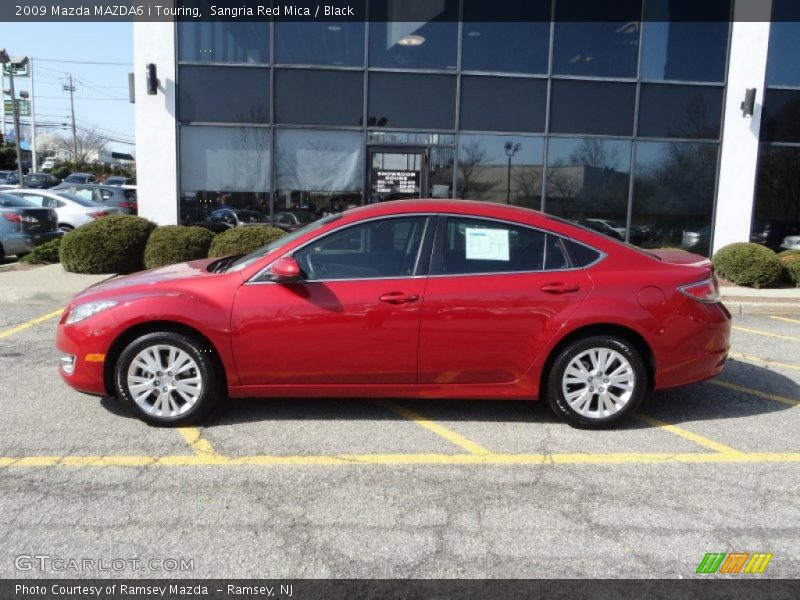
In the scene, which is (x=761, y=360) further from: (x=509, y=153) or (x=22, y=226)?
(x=22, y=226)

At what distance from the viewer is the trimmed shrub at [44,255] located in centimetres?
1244

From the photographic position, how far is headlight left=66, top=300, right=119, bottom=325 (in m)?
4.52

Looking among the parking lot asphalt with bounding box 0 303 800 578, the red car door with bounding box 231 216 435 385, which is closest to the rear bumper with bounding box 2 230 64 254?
the parking lot asphalt with bounding box 0 303 800 578

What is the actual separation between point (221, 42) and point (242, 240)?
426 cm

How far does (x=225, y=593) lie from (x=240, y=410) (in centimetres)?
229

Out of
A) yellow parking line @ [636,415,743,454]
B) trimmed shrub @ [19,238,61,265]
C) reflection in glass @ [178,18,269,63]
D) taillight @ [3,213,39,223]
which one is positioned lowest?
yellow parking line @ [636,415,743,454]

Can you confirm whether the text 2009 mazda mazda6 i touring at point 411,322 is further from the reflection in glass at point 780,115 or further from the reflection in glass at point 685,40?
the reflection in glass at point 780,115

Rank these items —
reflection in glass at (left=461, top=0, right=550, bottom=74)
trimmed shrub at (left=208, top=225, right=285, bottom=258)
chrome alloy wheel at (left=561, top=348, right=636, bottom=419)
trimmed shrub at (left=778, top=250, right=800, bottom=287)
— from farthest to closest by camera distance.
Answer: reflection in glass at (left=461, top=0, right=550, bottom=74), trimmed shrub at (left=778, top=250, right=800, bottom=287), trimmed shrub at (left=208, top=225, right=285, bottom=258), chrome alloy wheel at (left=561, top=348, right=636, bottom=419)

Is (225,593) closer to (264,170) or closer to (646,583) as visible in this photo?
(646,583)

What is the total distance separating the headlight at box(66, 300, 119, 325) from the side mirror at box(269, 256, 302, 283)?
107cm

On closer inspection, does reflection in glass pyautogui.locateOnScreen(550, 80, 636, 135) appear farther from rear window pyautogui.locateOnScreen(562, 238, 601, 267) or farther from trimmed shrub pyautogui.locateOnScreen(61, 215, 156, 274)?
rear window pyautogui.locateOnScreen(562, 238, 601, 267)

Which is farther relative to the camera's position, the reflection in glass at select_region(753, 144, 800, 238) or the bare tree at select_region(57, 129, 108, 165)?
the bare tree at select_region(57, 129, 108, 165)

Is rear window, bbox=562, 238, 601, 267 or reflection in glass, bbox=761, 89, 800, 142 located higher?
reflection in glass, bbox=761, 89, 800, 142

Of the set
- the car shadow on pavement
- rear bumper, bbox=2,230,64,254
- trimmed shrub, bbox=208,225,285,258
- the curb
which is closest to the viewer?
the car shadow on pavement
